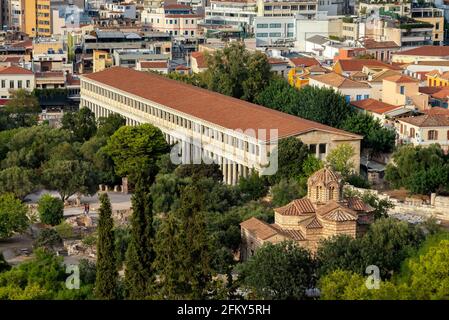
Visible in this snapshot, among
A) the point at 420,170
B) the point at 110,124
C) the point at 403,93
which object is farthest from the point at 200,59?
the point at 420,170

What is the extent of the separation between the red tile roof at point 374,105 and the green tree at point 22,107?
14.4m

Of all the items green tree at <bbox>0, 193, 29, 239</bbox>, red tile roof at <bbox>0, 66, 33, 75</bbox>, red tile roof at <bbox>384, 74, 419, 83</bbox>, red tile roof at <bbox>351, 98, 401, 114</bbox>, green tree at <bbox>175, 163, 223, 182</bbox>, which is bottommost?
green tree at <bbox>0, 193, 29, 239</bbox>

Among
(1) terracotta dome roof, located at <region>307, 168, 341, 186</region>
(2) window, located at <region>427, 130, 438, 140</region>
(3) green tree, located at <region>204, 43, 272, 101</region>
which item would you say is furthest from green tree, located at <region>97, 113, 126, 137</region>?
(1) terracotta dome roof, located at <region>307, 168, 341, 186</region>

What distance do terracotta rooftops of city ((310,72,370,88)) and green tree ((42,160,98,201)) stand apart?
1456cm

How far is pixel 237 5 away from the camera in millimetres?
95625

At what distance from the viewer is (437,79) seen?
6456cm

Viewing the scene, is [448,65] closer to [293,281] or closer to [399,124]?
[399,124]

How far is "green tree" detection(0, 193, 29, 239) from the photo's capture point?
1716 inches

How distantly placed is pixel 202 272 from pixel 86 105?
35421mm

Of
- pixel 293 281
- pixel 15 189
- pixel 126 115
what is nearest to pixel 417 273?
pixel 293 281

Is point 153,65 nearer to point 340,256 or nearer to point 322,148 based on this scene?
point 322,148

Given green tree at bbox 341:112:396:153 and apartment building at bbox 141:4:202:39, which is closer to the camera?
green tree at bbox 341:112:396:153

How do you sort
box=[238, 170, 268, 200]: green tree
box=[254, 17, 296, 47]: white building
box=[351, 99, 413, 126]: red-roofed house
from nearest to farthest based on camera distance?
box=[238, 170, 268, 200]: green tree < box=[351, 99, 413, 126]: red-roofed house < box=[254, 17, 296, 47]: white building

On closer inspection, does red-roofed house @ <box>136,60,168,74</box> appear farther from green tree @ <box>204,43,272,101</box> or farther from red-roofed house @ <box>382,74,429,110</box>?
red-roofed house @ <box>382,74,429,110</box>
